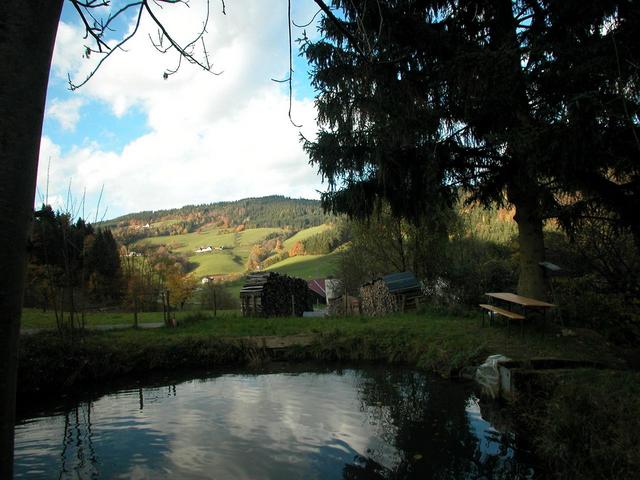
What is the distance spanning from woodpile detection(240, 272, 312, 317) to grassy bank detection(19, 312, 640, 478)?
5852mm

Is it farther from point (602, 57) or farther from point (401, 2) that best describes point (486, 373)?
point (401, 2)

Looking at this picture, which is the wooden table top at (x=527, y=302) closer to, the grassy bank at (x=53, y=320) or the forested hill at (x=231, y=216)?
the grassy bank at (x=53, y=320)

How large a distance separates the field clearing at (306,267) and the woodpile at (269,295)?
95.9 ft

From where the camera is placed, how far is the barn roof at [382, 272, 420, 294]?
57.9ft

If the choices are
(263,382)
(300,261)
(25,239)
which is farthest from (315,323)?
(300,261)

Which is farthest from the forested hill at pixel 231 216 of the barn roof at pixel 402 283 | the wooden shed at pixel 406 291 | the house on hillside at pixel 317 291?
the wooden shed at pixel 406 291

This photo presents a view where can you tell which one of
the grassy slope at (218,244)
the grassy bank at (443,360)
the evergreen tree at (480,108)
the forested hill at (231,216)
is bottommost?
the grassy bank at (443,360)

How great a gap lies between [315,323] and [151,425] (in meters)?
8.31

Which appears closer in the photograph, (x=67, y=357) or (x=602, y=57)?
(x=602, y=57)

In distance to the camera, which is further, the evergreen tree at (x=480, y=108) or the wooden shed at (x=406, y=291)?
the wooden shed at (x=406, y=291)

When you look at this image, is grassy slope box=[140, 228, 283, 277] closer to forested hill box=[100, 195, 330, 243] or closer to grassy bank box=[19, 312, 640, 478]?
forested hill box=[100, 195, 330, 243]

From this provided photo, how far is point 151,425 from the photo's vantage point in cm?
560

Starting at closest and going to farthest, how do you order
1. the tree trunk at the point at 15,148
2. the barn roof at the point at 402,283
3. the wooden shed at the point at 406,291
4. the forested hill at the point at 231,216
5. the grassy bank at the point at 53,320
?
the tree trunk at the point at 15,148 → the grassy bank at the point at 53,320 → the wooden shed at the point at 406,291 → the barn roof at the point at 402,283 → the forested hill at the point at 231,216

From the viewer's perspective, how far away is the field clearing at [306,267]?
54.9 m
